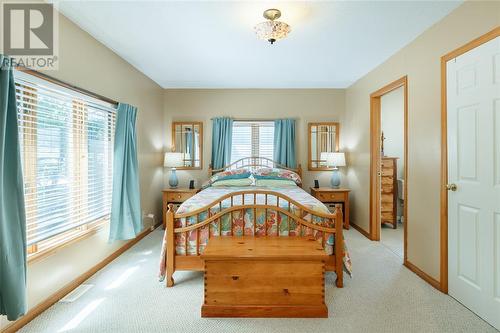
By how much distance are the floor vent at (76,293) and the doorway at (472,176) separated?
3244 millimetres

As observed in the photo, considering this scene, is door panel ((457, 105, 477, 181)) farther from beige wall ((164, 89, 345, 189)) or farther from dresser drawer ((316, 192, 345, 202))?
beige wall ((164, 89, 345, 189))

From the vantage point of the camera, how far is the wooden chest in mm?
1937

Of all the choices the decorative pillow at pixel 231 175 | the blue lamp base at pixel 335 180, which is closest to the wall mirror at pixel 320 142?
the blue lamp base at pixel 335 180

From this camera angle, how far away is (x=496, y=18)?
1.83 meters

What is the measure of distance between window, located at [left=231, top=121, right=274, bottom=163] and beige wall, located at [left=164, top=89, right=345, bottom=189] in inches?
7.3

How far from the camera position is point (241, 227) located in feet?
8.20

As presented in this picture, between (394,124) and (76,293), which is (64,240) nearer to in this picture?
(76,293)

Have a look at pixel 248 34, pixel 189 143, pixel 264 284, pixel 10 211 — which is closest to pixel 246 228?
pixel 264 284

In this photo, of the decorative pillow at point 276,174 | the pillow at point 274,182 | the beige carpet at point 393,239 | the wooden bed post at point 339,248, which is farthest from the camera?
the decorative pillow at point 276,174

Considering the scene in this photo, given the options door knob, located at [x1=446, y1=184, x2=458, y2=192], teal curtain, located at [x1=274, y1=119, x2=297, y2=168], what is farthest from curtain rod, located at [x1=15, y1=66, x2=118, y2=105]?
door knob, located at [x1=446, y1=184, x2=458, y2=192]

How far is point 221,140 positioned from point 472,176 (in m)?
3.54

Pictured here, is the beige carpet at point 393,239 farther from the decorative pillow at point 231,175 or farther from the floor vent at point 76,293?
the floor vent at point 76,293

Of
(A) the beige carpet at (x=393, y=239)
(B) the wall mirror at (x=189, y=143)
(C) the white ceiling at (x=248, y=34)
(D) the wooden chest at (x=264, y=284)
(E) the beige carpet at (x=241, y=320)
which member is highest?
(C) the white ceiling at (x=248, y=34)

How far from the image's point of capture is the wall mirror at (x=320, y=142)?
188 inches
